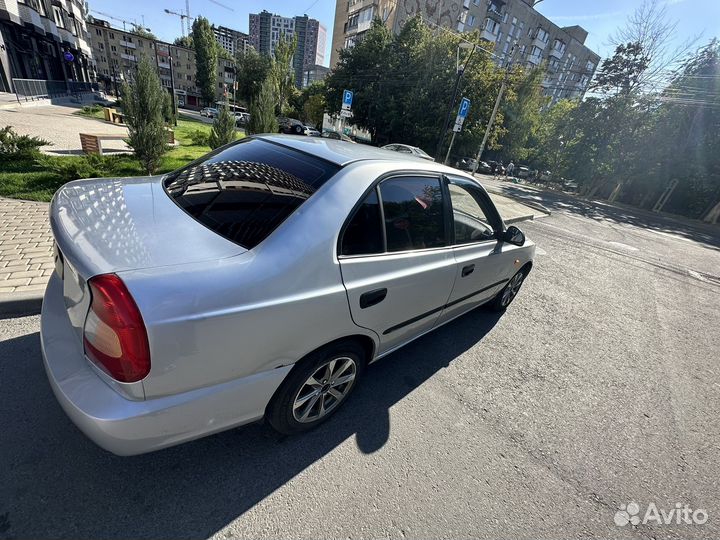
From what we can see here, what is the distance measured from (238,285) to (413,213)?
1.40 m

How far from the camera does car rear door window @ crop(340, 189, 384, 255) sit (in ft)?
6.16

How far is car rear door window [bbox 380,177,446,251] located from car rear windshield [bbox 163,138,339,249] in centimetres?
44

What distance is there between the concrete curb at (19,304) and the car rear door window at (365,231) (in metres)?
2.94

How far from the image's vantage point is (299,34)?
325ft

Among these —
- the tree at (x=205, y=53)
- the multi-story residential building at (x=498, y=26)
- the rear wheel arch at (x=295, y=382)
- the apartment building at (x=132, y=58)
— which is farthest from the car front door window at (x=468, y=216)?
the apartment building at (x=132, y=58)

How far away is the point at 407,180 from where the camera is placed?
7.61 feet

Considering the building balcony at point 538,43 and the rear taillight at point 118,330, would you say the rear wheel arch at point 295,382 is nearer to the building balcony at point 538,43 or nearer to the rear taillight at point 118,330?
the rear taillight at point 118,330

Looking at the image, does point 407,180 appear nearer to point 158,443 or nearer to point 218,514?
point 158,443

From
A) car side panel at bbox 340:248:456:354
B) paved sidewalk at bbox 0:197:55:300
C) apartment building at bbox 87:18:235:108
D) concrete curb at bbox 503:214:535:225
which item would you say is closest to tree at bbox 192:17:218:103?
apartment building at bbox 87:18:235:108

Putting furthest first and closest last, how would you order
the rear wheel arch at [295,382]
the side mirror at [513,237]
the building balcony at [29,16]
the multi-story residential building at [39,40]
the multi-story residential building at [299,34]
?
the multi-story residential building at [299,34], the building balcony at [29,16], the multi-story residential building at [39,40], the side mirror at [513,237], the rear wheel arch at [295,382]

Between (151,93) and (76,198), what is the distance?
6577mm

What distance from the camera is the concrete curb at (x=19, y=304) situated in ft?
8.93

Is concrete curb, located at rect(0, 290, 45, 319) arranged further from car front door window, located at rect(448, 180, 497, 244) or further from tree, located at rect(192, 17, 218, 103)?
tree, located at rect(192, 17, 218, 103)

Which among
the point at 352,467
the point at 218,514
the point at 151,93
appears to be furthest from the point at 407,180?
the point at 151,93
